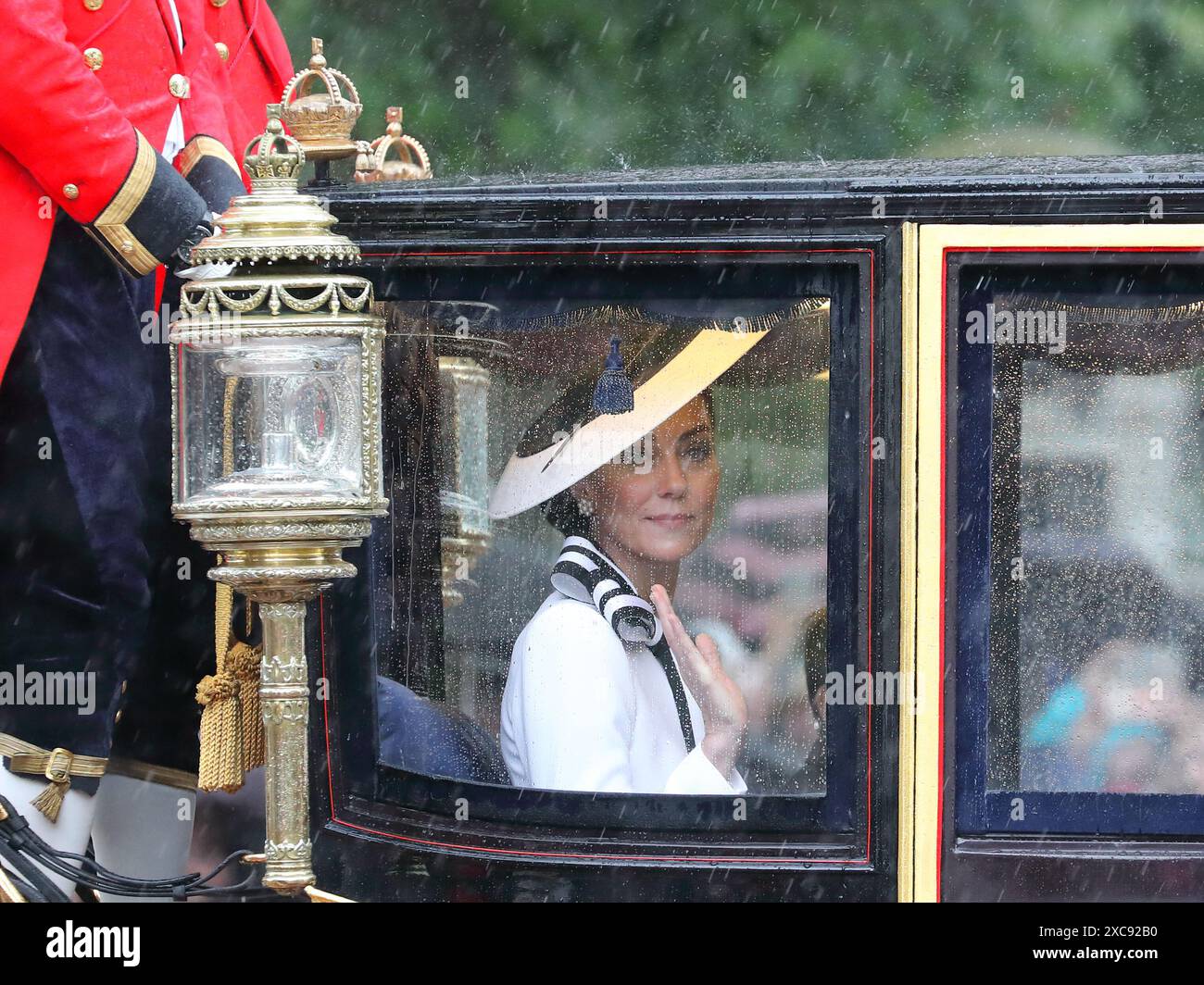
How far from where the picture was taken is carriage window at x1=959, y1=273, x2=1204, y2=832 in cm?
325

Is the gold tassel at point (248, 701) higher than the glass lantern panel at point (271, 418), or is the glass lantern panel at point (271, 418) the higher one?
the glass lantern panel at point (271, 418)

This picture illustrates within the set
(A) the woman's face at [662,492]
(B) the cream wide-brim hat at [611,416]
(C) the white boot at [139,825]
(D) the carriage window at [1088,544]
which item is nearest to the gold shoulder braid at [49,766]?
(C) the white boot at [139,825]

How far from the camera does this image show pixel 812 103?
711cm


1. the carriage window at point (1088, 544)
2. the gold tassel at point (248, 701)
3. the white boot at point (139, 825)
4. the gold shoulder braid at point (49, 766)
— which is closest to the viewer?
the carriage window at point (1088, 544)

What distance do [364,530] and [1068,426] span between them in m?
1.11

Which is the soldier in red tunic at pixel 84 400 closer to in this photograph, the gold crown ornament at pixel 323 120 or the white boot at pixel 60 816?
the white boot at pixel 60 816

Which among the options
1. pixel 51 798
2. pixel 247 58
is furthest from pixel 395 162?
pixel 51 798

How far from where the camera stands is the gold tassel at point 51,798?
338 centimetres

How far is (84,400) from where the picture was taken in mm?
3348

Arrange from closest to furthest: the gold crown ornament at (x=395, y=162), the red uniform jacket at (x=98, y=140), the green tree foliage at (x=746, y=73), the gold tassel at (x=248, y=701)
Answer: the red uniform jacket at (x=98, y=140) < the gold tassel at (x=248, y=701) < the gold crown ornament at (x=395, y=162) < the green tree foliage at (x=746, y=73)

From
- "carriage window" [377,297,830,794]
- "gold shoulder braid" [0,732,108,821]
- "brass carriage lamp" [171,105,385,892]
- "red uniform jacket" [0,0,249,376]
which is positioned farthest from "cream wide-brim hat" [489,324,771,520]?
"gold shoulder braid" [0,732,108,821]

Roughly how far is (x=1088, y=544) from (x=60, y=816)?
5.67 feet

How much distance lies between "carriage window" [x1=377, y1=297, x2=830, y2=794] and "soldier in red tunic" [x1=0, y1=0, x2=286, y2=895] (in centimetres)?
44

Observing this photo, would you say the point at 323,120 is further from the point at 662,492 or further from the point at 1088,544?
the point at 1088,544
